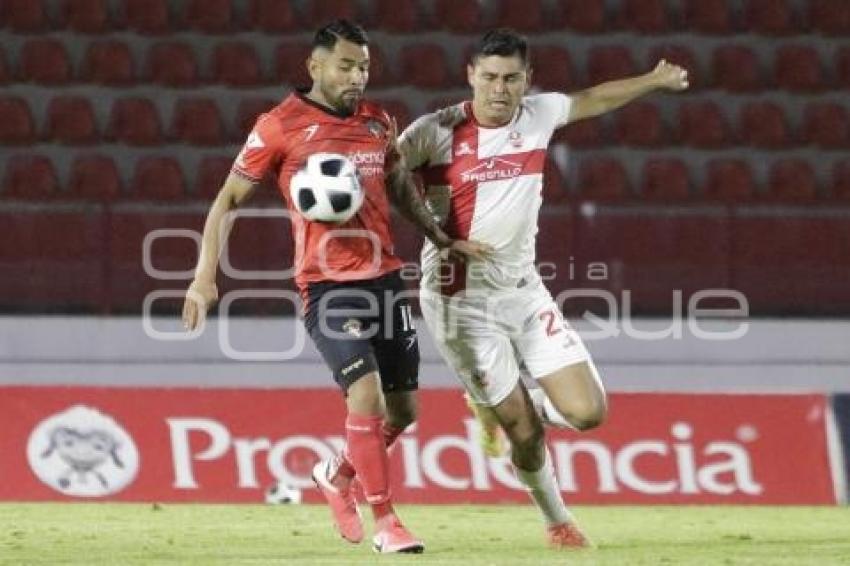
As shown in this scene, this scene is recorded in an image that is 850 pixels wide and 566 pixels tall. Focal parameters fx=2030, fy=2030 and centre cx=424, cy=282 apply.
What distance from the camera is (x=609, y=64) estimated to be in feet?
52.7

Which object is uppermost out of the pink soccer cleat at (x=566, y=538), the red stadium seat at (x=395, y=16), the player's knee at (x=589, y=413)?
the red stadium seat at (x=395, y=16)

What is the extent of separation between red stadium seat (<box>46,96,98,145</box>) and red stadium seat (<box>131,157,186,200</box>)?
0.78 metres

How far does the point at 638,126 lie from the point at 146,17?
13.2 feet

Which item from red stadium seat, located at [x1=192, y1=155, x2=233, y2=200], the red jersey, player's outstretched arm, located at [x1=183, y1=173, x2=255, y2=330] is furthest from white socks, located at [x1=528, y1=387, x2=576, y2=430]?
red stadium seat, located at [x1=192, y1=155, x2=233, y2=200]

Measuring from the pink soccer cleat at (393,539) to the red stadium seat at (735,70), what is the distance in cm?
920

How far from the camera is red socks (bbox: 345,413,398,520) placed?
7.65 m

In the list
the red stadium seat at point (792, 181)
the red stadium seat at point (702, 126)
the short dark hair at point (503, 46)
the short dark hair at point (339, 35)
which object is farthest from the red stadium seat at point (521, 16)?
the short dark hair at point (339, 35)

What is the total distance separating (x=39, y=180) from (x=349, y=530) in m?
7.09

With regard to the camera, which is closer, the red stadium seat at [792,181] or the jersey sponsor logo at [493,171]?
the jersey sponsor logo at [493,171]

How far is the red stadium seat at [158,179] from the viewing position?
47.6 feet

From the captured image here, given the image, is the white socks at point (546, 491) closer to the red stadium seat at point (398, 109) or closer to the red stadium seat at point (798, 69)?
the red stadium seat at point (398, 109)

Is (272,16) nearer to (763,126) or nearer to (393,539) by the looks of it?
(763,126)

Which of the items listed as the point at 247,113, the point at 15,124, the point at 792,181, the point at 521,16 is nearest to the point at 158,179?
the point at 247,113

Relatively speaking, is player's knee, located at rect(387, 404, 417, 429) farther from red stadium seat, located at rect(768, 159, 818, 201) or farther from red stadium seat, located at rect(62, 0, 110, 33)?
red stadium seat, located at rect(62, 0, 110, 33)
